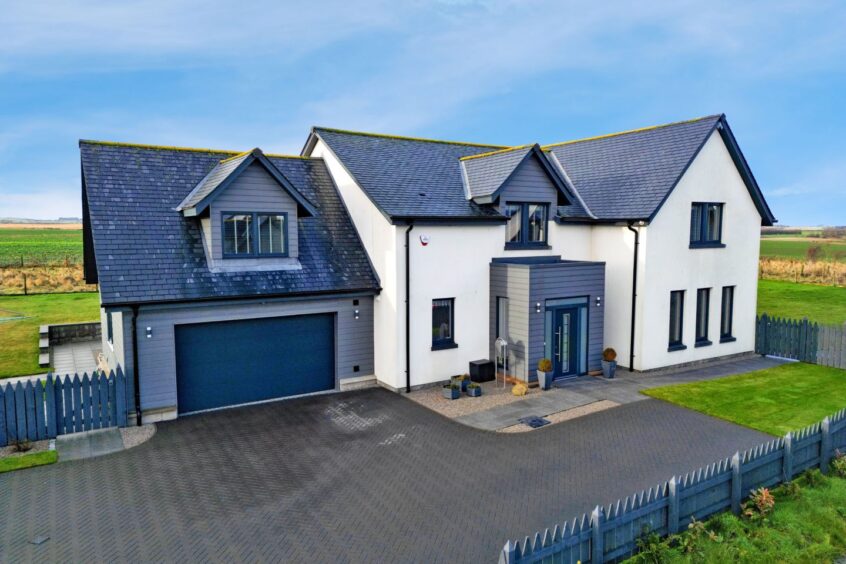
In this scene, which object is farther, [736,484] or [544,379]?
[544,379]

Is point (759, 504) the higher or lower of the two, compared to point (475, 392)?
lower

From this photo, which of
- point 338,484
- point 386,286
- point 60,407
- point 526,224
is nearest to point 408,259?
point 386,286

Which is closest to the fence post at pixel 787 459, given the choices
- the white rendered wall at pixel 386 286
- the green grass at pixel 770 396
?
the green grass at pixel 770 396

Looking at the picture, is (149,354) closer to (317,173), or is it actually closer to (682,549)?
(317,173)

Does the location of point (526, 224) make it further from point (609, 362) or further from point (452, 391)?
point (452, 391)

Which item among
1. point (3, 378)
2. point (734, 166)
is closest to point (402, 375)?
point (3, 378)

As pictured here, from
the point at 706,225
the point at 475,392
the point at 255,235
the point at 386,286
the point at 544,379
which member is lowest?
the point at 475,392

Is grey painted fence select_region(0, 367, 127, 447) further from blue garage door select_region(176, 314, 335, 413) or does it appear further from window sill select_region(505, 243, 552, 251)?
window sill select_region(505, 243, 552, 251)
